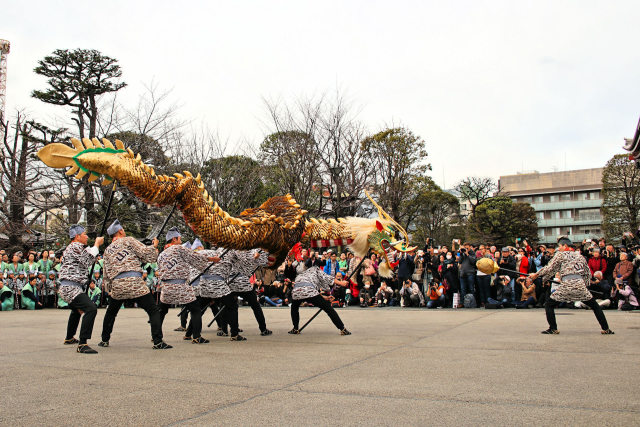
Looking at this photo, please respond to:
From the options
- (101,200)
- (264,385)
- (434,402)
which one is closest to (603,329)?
(434,402)

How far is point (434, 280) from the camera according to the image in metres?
14.6

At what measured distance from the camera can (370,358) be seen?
6.26 m

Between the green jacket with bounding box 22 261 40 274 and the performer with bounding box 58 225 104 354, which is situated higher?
the green jacket with bounding box 22 261 40 274

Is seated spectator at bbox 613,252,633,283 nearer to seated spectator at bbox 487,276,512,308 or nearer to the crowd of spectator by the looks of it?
the crowd of spectator

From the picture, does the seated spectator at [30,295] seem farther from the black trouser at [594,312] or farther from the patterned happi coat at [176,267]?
the black trouser at [594,312]

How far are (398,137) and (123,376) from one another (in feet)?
81.9

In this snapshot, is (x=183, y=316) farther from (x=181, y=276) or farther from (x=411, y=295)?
(x=411, y=295)

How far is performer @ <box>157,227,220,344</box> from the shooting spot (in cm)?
781

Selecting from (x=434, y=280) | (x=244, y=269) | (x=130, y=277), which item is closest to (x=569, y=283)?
(x=244, y=269)

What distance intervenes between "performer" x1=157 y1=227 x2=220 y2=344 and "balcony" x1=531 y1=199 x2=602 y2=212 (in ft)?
209

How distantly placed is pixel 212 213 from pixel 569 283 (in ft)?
18.4

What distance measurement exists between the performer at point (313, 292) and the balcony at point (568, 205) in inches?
2452

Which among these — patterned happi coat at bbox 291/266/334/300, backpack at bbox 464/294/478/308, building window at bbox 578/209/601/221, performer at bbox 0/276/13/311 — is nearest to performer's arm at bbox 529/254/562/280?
patterned happi coat at bbox 291/266/334/300

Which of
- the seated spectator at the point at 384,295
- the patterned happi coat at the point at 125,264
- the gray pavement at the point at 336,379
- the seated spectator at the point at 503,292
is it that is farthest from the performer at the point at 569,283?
the seated spectator at the point at 384,295
